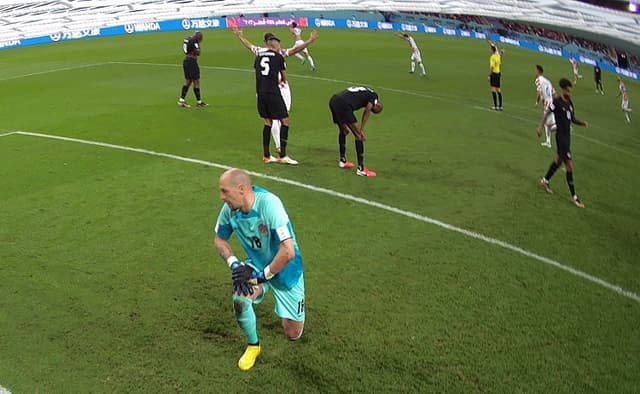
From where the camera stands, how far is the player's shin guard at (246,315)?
498 cm

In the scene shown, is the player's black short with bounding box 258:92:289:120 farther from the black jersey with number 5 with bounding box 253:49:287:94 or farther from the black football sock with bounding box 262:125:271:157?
the black football sock with bounding box 262:125:271:157

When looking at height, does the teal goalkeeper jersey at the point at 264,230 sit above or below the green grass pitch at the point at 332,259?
above

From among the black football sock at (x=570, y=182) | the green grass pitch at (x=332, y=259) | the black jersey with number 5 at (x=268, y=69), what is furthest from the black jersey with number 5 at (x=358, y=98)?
the black football sock at (x=570, y=182)

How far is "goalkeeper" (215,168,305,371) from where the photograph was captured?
4668mm

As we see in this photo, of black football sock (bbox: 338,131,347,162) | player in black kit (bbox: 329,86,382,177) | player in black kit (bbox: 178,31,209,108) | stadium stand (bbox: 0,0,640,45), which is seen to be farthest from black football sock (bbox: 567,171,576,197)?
stadium stand (bbox: 0,0,640,45)

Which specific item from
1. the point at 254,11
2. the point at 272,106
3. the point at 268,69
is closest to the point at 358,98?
the point at 272,106

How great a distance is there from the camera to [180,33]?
37312mm

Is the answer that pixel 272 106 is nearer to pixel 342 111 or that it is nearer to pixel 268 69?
pixel 268 69

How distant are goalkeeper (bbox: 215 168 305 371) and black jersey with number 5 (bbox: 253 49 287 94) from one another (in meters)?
5.98

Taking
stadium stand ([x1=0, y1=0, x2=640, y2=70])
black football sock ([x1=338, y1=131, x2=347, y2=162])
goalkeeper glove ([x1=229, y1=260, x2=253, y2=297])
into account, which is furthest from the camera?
stadium stand ([x1=0, y1=0, x2=640, y2=70])

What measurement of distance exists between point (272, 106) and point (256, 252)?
616 cm

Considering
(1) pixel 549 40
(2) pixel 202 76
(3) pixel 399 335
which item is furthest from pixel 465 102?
(1) pixel 549 40

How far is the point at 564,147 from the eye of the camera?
10.1 metres

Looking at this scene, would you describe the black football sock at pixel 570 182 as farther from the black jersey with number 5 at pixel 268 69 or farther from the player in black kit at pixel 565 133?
the black jersey with number 5 at pixel 268 69
